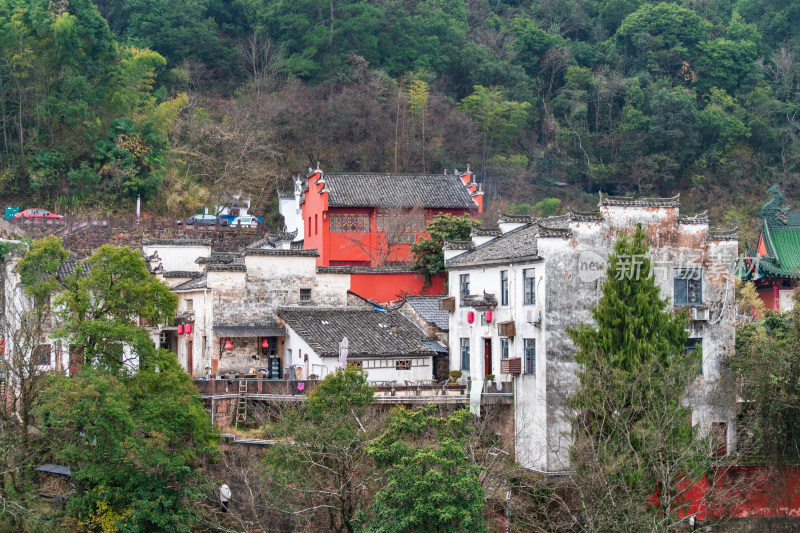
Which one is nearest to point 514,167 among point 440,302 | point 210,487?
point 440,302

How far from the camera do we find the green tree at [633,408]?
69.9 ft

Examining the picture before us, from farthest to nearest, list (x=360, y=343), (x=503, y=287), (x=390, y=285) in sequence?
(x=390, y=285) → (x=360, y=343) → (x=503, y=287)

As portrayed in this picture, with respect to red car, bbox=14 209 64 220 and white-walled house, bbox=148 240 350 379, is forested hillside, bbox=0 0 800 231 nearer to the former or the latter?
red car, bbox=14 209 64 220

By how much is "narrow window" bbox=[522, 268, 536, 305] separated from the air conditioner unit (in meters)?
0.27

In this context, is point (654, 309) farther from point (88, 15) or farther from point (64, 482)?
point (88, 15)

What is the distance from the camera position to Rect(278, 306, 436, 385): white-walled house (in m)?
28.2

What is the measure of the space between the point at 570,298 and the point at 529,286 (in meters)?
1.33

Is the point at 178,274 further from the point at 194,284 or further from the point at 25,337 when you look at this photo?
the point at 25,337

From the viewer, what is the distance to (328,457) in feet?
73.3

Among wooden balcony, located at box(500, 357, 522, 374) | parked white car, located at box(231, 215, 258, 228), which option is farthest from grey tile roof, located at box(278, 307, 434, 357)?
parked white car, located at box(231, 215, 258, 228)

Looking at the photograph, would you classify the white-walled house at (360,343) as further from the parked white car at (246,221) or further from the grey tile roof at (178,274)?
the parked white car at (246,221)

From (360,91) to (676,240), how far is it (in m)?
30.7

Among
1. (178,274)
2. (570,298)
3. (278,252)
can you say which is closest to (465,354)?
(570,298)

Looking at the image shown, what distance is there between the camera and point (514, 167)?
5450cm
